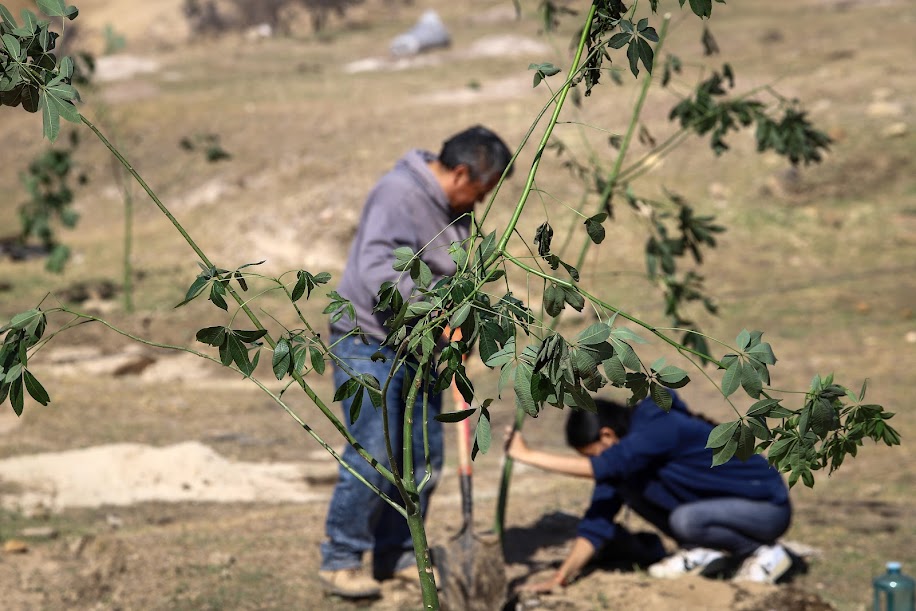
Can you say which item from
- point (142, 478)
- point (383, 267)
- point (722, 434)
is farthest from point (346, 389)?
point (142, 478)

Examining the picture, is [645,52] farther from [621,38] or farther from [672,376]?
[672,376]

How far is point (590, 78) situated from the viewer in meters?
2.06

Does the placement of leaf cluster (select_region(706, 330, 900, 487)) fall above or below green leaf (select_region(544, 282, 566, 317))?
below

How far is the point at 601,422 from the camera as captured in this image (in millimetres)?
3965

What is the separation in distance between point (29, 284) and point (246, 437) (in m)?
5.15

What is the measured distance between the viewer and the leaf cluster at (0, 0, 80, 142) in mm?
1892

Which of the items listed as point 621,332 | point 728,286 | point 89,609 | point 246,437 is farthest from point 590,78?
point 728,286

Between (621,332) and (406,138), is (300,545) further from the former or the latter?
(406,138)

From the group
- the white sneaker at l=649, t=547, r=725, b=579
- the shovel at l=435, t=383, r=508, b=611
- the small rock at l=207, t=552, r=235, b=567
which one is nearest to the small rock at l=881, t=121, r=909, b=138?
the white sneaker at l=649, t=547, r=725, b=579

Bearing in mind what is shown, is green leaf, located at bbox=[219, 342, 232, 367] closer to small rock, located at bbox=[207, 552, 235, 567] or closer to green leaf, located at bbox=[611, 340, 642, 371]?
green leaf, located at bbox=[611, 340, 642, 371]

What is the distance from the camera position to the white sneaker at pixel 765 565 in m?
4.02

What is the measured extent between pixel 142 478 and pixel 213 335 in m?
4.22

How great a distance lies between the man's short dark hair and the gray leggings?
1307mm

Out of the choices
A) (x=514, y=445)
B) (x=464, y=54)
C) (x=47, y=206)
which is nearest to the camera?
(x=514, y=445)
